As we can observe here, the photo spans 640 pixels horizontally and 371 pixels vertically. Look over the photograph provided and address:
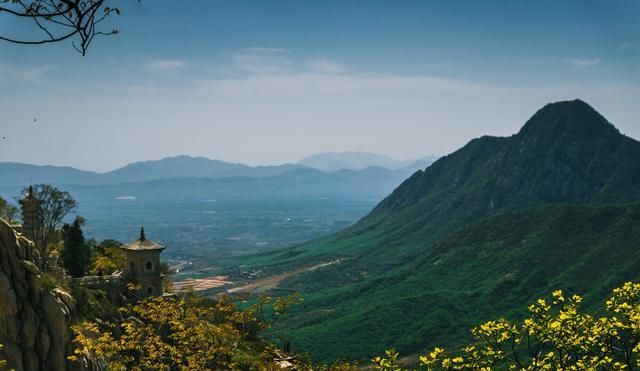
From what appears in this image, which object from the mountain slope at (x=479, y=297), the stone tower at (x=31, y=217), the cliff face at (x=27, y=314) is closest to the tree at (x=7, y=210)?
the stone tower at (x=31, y=217)

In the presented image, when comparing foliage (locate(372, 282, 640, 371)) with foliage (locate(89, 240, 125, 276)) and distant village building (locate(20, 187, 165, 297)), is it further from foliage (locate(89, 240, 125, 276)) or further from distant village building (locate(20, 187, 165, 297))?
foliage (locate(89, 240, 125, 276))

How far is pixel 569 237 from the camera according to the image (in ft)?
646

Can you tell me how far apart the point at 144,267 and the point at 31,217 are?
14157 millimetres

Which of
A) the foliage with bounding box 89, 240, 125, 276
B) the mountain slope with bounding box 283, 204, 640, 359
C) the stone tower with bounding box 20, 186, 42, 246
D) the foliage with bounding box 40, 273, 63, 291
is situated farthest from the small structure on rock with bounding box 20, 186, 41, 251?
the mountain slope with bounding box 283, 204, 640, 359

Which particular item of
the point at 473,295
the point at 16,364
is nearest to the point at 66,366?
the point at 16,364

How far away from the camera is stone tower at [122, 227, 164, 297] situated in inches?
2291

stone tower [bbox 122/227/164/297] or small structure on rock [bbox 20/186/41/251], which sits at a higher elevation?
small structure on rock [bbox 20/186/41/251]

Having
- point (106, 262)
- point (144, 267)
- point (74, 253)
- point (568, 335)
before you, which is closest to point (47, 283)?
point (144, 267)

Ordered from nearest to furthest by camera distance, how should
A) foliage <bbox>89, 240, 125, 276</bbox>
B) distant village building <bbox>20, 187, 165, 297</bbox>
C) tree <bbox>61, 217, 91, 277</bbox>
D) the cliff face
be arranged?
the cliff face, distant village building <bbox>20, 187, 165, 297</bbox>, tree <bbox>61, 217, 91, 277</bbox>, foliage <bbox>89, 240, 125, 276</bbox>

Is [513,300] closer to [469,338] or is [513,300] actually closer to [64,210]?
[469,338]

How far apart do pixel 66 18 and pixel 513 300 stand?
584 feet

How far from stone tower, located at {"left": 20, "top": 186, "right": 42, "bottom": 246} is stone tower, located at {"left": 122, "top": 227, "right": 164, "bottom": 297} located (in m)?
11.1

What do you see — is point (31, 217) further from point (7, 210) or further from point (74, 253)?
point (7, 210)

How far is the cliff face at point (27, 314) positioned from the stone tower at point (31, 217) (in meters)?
17.2
